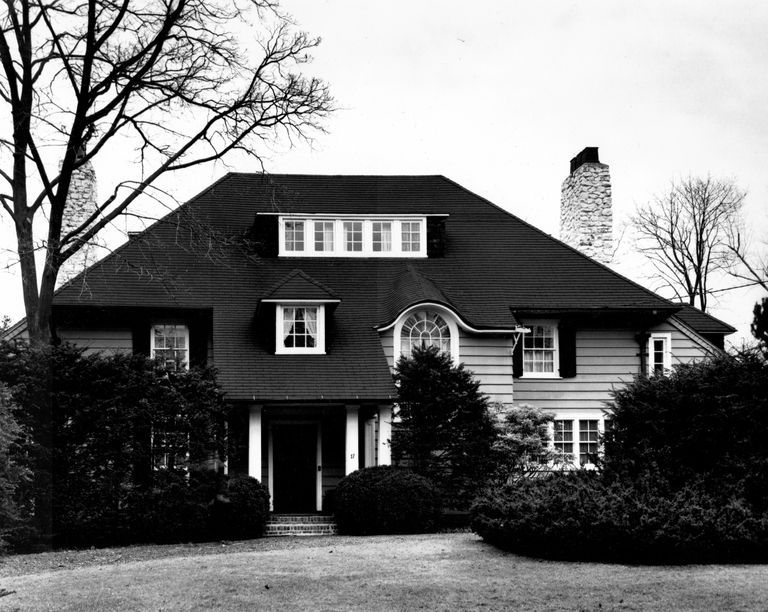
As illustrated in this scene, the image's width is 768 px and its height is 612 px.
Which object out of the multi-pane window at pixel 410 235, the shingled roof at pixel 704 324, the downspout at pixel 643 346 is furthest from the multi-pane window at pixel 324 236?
the shingled roof at pixel 704 324

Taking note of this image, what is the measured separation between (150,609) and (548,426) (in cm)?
1606

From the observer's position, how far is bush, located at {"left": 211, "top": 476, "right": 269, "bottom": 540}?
2244 centimetres

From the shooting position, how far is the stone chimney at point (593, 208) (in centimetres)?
3275

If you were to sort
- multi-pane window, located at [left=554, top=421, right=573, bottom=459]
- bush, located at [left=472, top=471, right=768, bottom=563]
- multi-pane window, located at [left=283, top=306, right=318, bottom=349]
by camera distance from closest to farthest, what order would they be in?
bush, located at [left=472, top=471, right=768, bottom=563], multi-pane window, located at [left=283, top=306, right=318, bottom=349], multi-pane window, located at [left=554, top=421, right=573, bottom=459]

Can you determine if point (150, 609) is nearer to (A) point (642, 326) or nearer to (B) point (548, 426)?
(B) point (548, 426)

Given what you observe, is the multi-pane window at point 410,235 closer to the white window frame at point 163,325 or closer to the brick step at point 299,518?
the white window frame at point 163,325

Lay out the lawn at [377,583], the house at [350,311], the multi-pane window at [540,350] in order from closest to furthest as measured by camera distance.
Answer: the lawn at [377,583], the house at [350,311], the multi-pane window at [540,350]

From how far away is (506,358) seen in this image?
27.7 metres

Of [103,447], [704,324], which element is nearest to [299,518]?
[103,447]

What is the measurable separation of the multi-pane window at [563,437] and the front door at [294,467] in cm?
643

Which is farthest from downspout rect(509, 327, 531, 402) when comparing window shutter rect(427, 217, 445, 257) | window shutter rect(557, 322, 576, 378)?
window shutter rect(427, 217, 445, 257)

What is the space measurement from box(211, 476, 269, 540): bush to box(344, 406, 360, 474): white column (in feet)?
10.0

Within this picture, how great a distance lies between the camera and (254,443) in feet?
82.3

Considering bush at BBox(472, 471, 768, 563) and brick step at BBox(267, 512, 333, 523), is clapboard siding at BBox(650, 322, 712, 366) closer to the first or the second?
brick step at BBox(267, 512, 333, 523)
